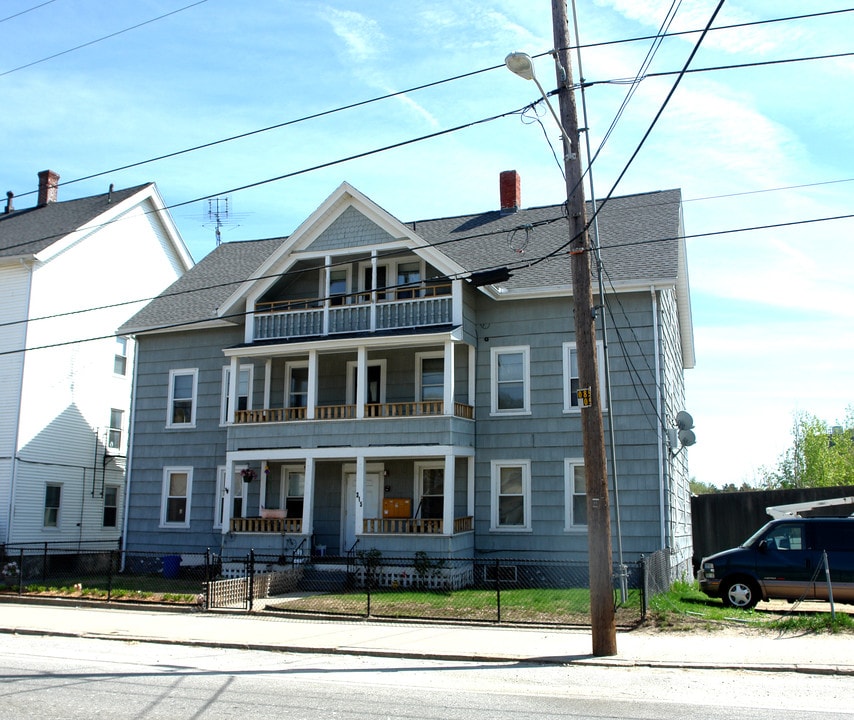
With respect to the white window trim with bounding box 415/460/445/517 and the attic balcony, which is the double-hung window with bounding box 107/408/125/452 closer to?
the attic balcony

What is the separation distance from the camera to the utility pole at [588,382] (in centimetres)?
1145

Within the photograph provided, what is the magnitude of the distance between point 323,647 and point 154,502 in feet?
47.7

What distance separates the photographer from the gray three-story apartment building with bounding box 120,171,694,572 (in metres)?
20.4

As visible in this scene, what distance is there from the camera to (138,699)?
8.79m

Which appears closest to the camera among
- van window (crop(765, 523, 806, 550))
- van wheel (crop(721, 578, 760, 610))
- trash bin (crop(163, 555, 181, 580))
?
van window (crop(765, 523, 806, 550))

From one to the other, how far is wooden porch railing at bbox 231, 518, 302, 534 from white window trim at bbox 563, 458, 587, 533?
6.75 meters

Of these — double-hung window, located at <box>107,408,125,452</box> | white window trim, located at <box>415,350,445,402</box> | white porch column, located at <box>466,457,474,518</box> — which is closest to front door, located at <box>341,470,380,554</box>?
white window trim, located at <box>415,350,445,402</box>

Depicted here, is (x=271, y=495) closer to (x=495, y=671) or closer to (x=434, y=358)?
(x=434, y=358)

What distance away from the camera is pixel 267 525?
852 inches

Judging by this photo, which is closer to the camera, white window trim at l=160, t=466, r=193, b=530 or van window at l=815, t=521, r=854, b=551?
van window at l=815, t=521, r=854, b=551

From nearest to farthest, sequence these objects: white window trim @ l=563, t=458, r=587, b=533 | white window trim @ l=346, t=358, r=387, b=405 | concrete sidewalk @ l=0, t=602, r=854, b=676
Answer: concrete sidewalk @ l=0, t=602, r=854, b=676 < white window trim @ l=563, t=458, r=587, b=533 < white window trim @ l=346, t=358, r=387, b=405

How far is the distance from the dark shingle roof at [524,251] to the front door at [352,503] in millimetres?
5929

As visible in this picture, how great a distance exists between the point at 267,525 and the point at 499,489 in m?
6.07

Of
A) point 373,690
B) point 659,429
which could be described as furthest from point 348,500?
point 373,690
